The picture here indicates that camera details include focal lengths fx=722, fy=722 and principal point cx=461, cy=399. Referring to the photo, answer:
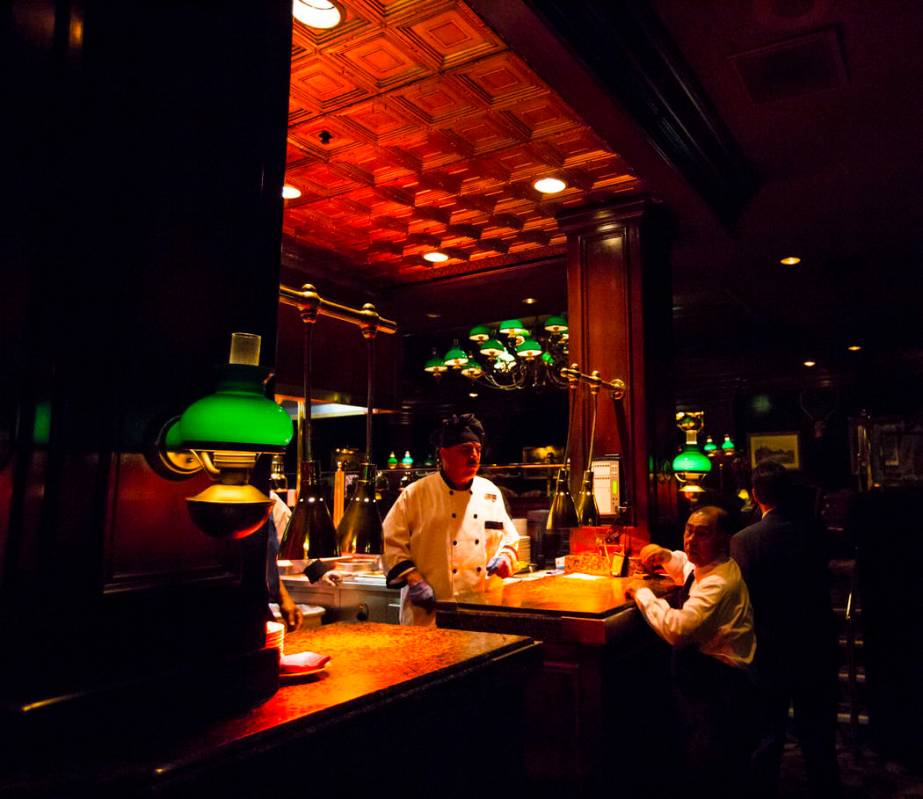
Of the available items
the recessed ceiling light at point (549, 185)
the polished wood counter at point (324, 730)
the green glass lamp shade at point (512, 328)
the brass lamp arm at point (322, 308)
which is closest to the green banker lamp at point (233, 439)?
the polished wood counter at point (324, 730)

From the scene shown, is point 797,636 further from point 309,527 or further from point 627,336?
point 309,527

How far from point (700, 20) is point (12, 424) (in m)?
3.30

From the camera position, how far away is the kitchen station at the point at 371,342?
145cm

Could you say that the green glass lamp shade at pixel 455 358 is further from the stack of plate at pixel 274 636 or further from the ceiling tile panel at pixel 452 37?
the stack of plate at pixel 274 636

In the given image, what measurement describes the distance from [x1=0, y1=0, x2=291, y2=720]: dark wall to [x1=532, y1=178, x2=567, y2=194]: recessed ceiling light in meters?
3.15

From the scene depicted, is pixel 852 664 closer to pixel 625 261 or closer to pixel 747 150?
pixel 625 261

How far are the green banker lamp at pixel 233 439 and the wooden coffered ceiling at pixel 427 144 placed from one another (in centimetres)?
237

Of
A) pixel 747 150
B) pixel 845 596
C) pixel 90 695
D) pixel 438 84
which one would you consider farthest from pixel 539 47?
pixel 845 596

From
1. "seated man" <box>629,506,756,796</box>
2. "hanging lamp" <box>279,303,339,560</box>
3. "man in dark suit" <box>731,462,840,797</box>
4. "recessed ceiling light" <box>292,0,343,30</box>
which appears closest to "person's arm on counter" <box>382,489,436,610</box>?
"seated man" <box>629,506,756,796</box>

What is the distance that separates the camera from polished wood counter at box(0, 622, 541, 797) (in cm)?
124

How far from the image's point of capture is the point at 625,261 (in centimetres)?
510

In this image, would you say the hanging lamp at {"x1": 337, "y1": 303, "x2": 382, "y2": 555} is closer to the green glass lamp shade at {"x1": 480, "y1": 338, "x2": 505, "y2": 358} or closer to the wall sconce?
the wall sconce

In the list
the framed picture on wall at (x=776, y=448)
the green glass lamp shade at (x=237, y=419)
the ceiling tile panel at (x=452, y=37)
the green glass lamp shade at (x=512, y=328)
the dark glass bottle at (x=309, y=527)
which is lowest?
the dark glass bottle at (x=309, y=527)

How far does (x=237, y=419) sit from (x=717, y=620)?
2459 mm
